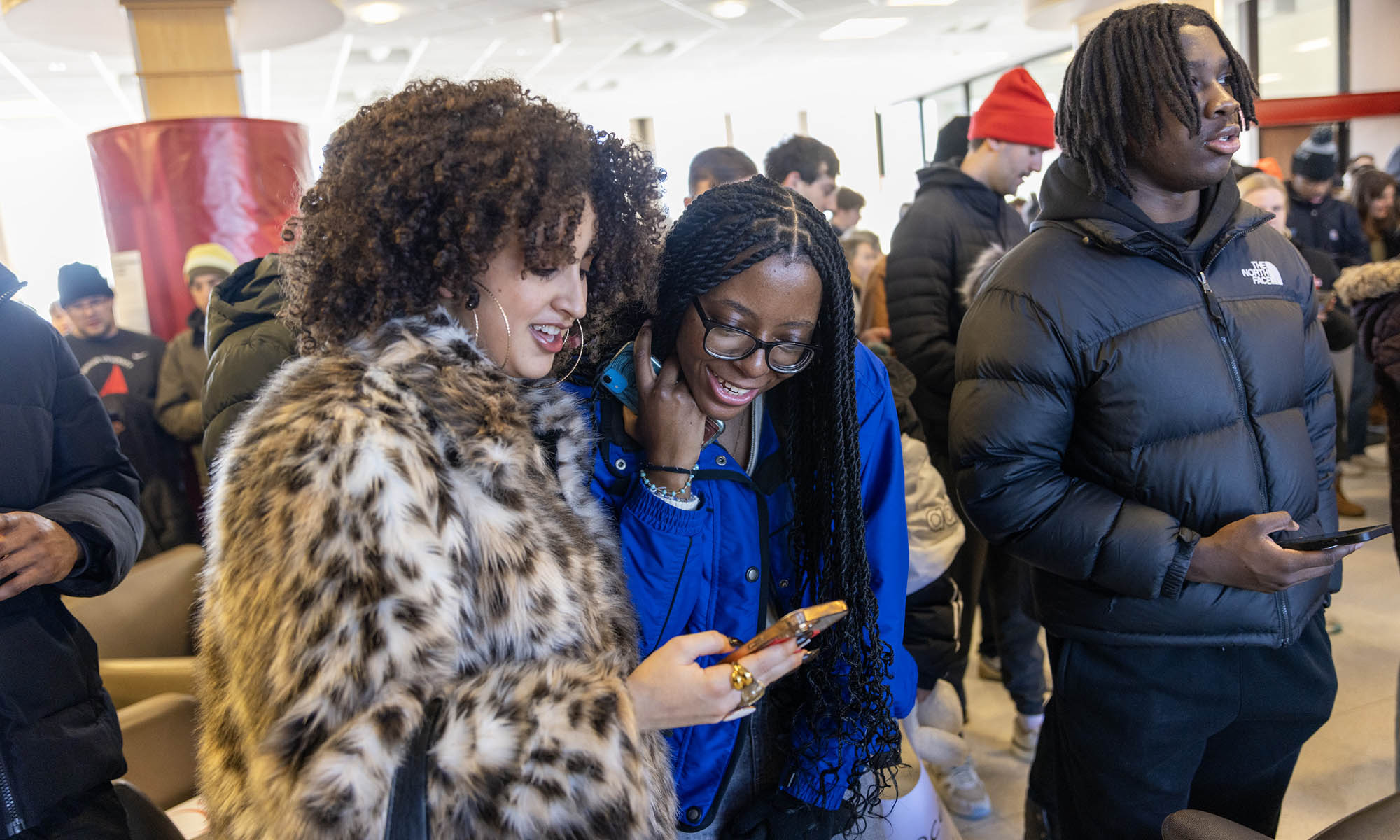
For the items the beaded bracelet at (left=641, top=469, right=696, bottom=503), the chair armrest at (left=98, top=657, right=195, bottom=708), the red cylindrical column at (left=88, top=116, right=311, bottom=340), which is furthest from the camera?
the red cylindrical column at (left=88, top=116, right=311, bottom=340)

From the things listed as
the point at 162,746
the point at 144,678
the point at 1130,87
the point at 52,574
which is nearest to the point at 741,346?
the point at 1130,87

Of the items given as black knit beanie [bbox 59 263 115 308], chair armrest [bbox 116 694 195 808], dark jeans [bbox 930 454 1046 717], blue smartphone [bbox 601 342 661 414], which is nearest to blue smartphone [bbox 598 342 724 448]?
blue smartphone [bbox 601 342 661 414]

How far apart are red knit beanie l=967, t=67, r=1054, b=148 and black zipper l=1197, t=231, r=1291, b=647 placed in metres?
1.52

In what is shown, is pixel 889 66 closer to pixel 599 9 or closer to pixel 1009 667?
pixel 599 9

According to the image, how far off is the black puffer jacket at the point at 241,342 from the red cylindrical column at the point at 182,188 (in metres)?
2.07

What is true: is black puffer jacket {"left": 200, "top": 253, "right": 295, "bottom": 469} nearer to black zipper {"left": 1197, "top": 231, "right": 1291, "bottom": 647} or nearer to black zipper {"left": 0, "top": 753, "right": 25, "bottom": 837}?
black zipper {"left": 0, "top": 753, "right": 25, "bottom": 837}

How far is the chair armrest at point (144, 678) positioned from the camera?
2.29m

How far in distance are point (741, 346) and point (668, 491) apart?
0.74ft

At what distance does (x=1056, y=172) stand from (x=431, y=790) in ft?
4.73

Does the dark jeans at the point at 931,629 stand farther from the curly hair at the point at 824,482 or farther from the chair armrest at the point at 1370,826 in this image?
the chair armrest at the point at 1370,826

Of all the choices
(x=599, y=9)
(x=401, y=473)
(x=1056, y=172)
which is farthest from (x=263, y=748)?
(x=599, y=9)

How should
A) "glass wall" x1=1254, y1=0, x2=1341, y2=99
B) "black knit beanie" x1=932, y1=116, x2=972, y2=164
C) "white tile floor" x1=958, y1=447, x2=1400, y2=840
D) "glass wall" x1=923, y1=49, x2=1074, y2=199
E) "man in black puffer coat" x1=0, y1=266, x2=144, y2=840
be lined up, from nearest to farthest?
1. "man in black puffer coat" x1=0, y1=266, x2=144, y2=840
2. "white tile floor" x1=958, y1=447, x2=1400, y2=840
3. "black knit beanie" x1=932, y1=116, x2=972, y2=164
4. "glass wall" x1=1254, y1=0, x2=1341, y2=99
5. "glass wall" x1=923, y1=49, x2=1074, y2=199

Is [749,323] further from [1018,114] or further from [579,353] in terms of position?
[1018,114]

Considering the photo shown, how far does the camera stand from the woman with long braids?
4.19 feet
